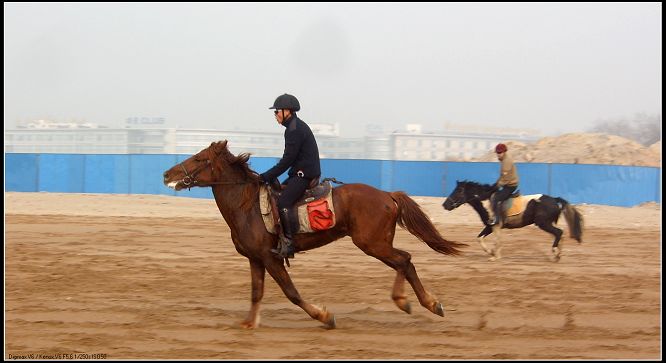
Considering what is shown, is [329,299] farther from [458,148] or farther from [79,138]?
[458,148]

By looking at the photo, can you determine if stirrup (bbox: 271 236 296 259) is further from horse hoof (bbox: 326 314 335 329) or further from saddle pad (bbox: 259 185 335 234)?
horse hoof (bbox: 326 314 335 329)

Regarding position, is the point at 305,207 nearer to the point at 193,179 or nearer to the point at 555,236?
the point at 193,179

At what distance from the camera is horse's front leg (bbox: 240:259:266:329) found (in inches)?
365

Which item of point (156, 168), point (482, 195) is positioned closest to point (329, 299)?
point (482, 195)

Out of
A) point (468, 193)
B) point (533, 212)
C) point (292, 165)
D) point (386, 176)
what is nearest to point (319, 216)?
point (292, 165)

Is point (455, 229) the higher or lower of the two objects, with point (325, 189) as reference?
lower

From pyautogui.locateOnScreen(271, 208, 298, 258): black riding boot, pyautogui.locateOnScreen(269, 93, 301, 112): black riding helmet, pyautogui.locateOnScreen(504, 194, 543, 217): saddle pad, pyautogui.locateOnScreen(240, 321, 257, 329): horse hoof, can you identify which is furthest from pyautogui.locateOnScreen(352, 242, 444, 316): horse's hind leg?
pyautogui.locateOnScreen(504, 194, 543, 217): saddle pad

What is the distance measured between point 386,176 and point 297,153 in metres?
27.5

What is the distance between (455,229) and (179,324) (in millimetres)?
15379

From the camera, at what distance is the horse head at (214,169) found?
9391mm

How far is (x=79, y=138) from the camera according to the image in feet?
259

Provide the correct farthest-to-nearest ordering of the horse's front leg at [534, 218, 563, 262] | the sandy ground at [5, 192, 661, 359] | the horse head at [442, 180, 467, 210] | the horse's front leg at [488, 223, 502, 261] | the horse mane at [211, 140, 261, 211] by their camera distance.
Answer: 1. the horse head at [442, 180, 467, 210]
2. the horse's front leg at [488, 223, 502, 261]
3. the horse's front leg at [534, 218, 563, 262]
4. the horse mane at [211, 140, 261, 211]
5. the sandy ground at [5, 192, 661, 359]

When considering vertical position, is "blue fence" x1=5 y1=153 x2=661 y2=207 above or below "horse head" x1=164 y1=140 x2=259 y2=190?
below

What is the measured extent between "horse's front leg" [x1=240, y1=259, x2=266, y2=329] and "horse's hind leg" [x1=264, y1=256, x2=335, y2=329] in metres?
0.30
